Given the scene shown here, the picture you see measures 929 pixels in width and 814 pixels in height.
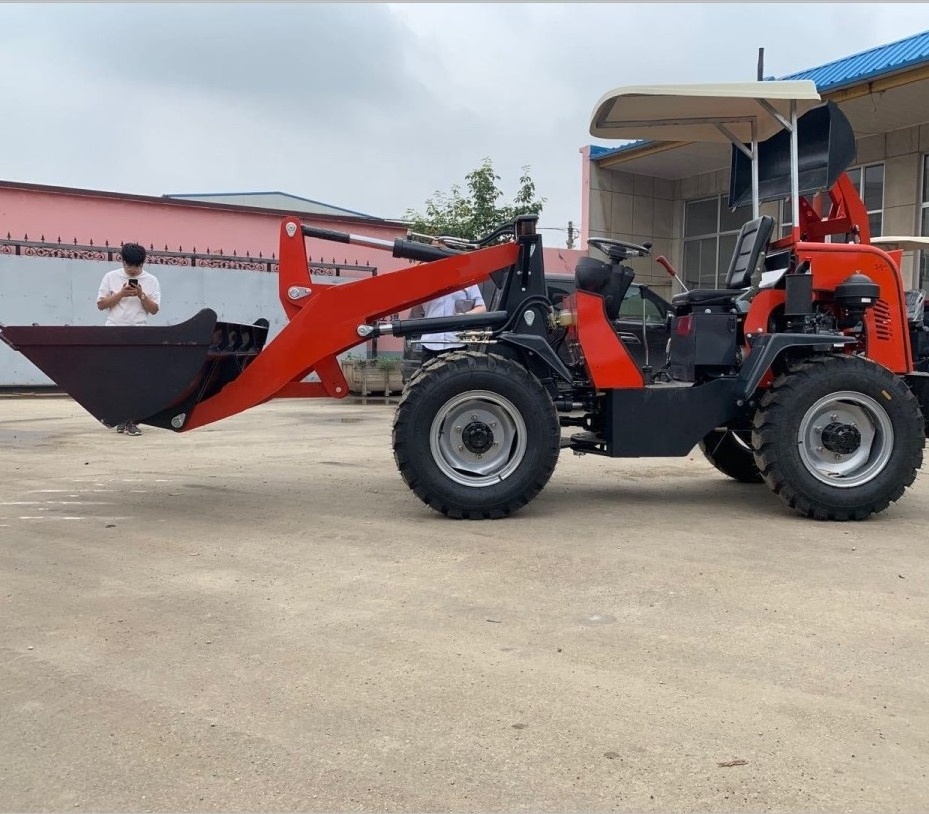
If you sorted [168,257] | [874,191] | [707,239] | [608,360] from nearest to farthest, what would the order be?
[608,360]
[874,191]
[168,257]
[707,239]

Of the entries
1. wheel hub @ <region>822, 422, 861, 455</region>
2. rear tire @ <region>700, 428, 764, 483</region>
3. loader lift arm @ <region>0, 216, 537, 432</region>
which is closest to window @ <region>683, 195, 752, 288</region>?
rear tire @ <region>700, 428, 764, 483</region>

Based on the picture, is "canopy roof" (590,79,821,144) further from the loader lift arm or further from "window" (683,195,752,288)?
"window" (683,195,752,288)

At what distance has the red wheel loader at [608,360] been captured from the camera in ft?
17.3

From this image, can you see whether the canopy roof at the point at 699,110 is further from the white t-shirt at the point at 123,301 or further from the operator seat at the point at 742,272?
the white t-shirt at the point at 123,301

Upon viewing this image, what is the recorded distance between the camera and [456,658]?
3119 millimetres

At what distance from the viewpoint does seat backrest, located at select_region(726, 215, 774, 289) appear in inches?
226

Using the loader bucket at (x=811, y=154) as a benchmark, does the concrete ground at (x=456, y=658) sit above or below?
below

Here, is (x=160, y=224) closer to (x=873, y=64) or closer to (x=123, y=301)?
(x=123, y=301)

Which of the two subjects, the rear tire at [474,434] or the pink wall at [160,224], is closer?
the rear tire at [474,434]

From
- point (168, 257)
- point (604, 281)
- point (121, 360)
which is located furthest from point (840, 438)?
point (168, 257)

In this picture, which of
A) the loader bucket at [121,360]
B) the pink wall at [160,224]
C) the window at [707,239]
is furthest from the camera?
the window at [707,239]

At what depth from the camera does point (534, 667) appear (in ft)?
10.00

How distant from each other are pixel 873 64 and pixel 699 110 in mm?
8377

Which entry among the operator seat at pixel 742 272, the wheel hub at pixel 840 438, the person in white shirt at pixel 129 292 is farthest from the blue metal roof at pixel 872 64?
the person in white shirt at pixel 129 292
